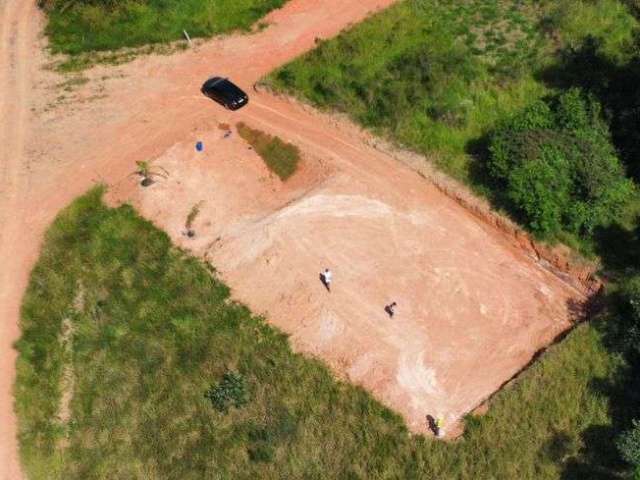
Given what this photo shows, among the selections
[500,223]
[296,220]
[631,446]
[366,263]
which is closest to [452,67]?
[500,223]

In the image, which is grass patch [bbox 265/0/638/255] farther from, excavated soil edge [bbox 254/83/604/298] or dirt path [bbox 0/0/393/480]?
dirt path [bbox 0/0/393/480]

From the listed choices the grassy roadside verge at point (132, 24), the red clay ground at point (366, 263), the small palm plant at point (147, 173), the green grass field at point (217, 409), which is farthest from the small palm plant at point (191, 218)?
the grassy roadside verge at point (132, 24)

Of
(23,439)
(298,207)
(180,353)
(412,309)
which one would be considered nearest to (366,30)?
(298,207)

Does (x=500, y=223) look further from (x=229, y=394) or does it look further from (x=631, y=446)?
(x=229, y=394)

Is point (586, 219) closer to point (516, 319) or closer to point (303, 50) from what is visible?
point (516, 319)

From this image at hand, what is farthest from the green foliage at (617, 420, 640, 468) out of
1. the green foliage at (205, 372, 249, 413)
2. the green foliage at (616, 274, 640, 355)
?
the green foliage at (205, 372, 249, 413)

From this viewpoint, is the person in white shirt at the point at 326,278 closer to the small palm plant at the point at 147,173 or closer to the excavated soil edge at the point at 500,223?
the excavated soil edge at the point at 500,223
